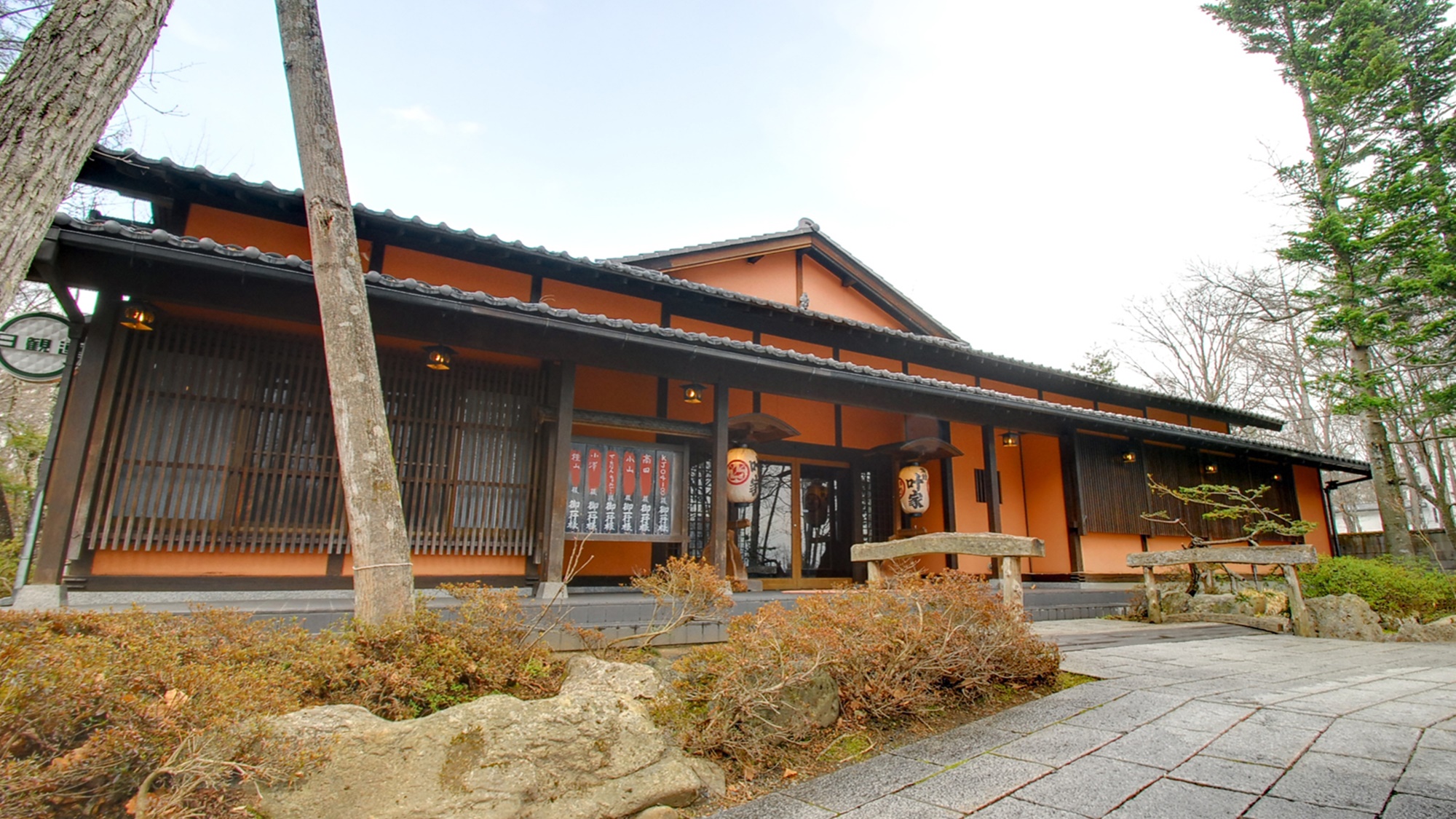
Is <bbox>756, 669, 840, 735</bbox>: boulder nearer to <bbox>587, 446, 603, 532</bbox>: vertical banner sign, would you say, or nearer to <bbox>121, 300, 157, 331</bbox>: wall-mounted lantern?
<bbox>587, 446, 603, 532</bbox>: vertical banner sign

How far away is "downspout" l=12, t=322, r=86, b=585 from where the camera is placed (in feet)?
16.3

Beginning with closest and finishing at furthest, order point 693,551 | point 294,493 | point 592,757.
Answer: point 592,757, point 294,493, point 693,551

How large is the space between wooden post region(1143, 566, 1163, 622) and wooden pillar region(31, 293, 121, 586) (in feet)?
32.8

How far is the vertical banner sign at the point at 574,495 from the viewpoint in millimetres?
6398

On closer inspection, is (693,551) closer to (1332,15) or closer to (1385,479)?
(1385,479)

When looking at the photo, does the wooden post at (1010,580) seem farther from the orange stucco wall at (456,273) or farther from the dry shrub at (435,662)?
the orange stucco wall at (456,273)

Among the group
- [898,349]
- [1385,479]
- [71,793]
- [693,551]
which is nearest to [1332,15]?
[1385,479]

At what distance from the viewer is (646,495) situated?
22.4 feet

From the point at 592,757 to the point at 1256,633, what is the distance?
7548 mm

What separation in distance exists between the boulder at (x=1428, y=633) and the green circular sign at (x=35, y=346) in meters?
13.1

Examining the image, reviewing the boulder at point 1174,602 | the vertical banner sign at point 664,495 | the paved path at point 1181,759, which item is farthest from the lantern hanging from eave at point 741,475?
the boulder at point 1174,602

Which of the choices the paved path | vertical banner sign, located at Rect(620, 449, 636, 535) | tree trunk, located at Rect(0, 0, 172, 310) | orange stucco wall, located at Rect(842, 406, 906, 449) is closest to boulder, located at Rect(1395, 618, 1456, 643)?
the paved path

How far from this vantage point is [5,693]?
204 cm

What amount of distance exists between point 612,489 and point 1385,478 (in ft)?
48.3
